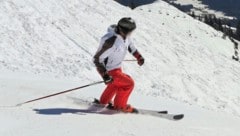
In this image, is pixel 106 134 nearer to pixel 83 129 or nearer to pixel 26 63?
pixel 83 129

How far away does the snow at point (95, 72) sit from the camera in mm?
8625

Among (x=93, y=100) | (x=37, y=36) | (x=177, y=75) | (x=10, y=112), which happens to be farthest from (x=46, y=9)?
(x=10, y=112)

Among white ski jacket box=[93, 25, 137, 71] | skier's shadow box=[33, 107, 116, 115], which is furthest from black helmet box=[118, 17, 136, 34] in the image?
skier's shadow box=[33, 107, 116, 115]

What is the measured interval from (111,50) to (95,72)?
766 centimetres

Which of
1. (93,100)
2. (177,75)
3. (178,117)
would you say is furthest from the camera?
(177,75)

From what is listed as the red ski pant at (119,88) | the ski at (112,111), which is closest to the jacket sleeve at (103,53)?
the red ski pant at (119,88)

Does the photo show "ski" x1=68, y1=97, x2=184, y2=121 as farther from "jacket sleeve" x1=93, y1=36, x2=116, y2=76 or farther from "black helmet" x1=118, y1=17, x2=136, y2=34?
"black helmet" x1=118, y1=17, x2=136, y2=34

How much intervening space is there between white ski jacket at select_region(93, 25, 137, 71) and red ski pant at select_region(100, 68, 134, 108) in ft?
0.56

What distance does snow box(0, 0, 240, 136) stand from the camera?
862 cm

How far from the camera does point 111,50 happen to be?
9.20m

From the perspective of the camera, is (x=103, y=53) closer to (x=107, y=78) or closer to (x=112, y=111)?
(x=107, y=78)

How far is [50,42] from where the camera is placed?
18.9 meters

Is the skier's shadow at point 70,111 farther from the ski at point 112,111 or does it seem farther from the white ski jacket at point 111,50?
the white ski jacket at point 111,50

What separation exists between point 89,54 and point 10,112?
11.1 metres
